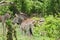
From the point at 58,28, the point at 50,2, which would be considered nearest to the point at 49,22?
the point at 58,28

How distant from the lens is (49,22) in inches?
467

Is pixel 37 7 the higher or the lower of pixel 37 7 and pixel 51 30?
the lower

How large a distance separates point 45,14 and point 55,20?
5789 mm

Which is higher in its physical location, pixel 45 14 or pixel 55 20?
pixel 55 20

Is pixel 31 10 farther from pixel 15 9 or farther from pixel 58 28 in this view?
pixel 58 28

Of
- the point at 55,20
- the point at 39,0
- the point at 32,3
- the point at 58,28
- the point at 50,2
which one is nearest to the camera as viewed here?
the point at 58,28

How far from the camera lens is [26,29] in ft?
37.2

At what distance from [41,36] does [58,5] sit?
20.1 ft

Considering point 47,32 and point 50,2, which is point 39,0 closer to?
point 50,2

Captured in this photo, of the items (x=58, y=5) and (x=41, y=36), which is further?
(x=58, y=5)

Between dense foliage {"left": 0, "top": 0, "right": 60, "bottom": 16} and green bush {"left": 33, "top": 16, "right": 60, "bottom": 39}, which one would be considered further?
dense foliage {"left": 0, "top": 0, "right": 60, "bottom": 16}

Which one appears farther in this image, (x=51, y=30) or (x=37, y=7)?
(x=37, y=7)

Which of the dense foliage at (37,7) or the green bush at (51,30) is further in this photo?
the dense foliage at (37,7)

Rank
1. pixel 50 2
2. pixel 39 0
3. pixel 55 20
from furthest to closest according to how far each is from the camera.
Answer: pixel 39 0, pixel 50 2, pixel 55 20
